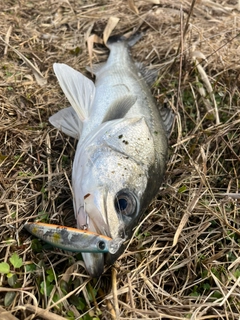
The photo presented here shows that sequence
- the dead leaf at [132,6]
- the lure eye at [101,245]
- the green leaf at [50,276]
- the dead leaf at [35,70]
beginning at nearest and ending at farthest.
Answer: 1. the lure eye at [101,245]
2. the green leaf at [50,276]
3. the dead leaf at [35,70]
4. the dead leaf at [132,6]

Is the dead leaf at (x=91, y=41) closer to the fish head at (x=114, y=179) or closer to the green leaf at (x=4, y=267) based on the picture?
the fish head at (x=114, y=179)

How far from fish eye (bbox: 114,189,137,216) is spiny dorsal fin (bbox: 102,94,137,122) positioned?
84 cm

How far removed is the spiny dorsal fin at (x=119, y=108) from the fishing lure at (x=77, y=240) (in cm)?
114

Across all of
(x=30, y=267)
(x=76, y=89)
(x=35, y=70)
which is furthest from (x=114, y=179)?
(x=35, y=70)

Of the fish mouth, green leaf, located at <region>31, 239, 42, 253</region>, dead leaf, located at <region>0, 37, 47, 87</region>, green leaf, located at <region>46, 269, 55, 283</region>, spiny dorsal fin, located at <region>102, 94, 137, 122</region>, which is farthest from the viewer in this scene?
dead leaf, located at <region>0, 37, 47, 87</region>

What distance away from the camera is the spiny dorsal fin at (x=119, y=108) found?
116 inches

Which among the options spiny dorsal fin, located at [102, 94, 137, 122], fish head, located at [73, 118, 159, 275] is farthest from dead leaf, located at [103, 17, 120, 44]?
fish head, located at [73, 118, 159, 275]

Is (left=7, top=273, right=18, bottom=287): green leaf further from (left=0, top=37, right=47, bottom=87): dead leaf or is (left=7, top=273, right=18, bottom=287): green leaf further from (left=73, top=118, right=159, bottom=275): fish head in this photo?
(left=0, top=37, right=47, bottom=87): dead leaf

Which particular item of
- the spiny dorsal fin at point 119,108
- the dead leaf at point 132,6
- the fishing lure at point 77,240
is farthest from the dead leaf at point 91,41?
the fishing lure at point 77,240

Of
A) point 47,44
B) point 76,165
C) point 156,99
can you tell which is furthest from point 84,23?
point 76,165

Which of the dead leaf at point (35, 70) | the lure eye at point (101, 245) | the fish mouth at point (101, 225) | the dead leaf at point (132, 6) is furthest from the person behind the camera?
the dead leaf at point (132, 6)

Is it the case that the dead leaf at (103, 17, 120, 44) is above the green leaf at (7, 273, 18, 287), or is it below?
above

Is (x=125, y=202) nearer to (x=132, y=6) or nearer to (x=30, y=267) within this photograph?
(x=30, y=267)

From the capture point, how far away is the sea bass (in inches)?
86.6
